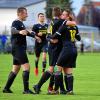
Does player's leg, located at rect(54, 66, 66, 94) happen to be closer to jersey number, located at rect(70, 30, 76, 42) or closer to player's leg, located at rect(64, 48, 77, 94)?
player's leg, located at rect(64, 48, 77, 94)

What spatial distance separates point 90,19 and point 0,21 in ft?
117

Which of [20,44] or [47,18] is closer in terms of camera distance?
[20,44]

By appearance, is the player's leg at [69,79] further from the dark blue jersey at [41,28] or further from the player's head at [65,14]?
the dark blue jersey at [41,28]

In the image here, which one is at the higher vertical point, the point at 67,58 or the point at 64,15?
the point at 64,15

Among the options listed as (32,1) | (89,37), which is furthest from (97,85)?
(32,1)

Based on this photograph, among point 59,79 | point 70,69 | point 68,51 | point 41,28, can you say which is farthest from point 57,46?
point 41,28

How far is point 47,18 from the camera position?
3167 inches

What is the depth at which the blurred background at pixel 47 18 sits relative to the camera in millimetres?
54406

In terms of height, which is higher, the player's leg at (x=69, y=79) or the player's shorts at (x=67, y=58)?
the player's shorts at (x=67, y=58)

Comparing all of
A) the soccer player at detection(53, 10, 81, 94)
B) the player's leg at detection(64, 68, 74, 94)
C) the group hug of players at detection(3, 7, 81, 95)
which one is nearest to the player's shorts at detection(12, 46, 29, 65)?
the group hug of players at detection(3, 7, 81, 95)

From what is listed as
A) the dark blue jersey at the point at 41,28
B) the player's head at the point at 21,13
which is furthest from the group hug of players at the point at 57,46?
the dark blue jersey at the point at 41,28

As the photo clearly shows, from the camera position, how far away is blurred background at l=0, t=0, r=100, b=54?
5441 cm

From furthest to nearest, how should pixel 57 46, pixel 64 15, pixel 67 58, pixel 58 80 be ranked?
pixel 57 46
pixel 58 80
pixel 67 58
pixel 64 15

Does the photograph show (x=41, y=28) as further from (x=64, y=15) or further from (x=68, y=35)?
(x=64, y=15)
